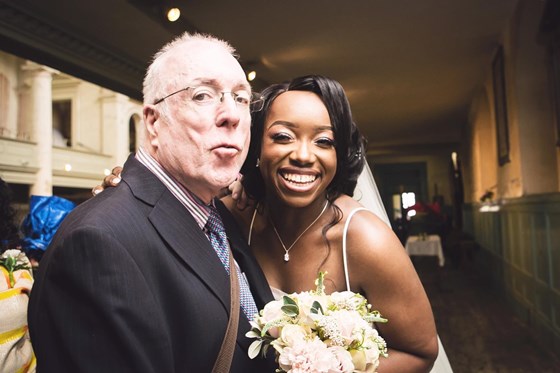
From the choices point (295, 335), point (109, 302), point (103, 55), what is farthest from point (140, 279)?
A: point (103, 55)

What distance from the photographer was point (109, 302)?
3.04ft

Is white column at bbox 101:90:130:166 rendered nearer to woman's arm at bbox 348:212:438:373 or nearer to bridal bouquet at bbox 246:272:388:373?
woman's arm at bbox 348:212:438:373

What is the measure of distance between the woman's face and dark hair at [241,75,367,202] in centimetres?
4

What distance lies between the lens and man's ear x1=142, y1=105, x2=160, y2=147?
1247 mm

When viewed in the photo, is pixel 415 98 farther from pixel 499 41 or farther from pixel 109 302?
pixel 109 302

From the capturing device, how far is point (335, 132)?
177 centimetres

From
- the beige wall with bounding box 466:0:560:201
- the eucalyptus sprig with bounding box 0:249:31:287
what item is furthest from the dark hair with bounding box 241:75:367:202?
the beige wall with bounding box 466:0:560:201

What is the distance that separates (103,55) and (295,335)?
549 cm

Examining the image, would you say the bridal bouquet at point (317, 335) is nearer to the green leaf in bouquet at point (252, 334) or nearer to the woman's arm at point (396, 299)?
the green leaf in bouquet at point (252, 334)

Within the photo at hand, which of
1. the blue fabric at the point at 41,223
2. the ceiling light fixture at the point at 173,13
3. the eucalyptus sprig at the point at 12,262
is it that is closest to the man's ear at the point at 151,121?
the eucalyptus sprig at the point at 12,262

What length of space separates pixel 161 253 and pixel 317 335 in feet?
1.46

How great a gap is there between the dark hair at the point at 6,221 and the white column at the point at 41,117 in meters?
3.08

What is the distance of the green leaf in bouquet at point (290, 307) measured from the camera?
1229 millimetres

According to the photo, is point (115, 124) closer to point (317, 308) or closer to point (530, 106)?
point (530, 106)
